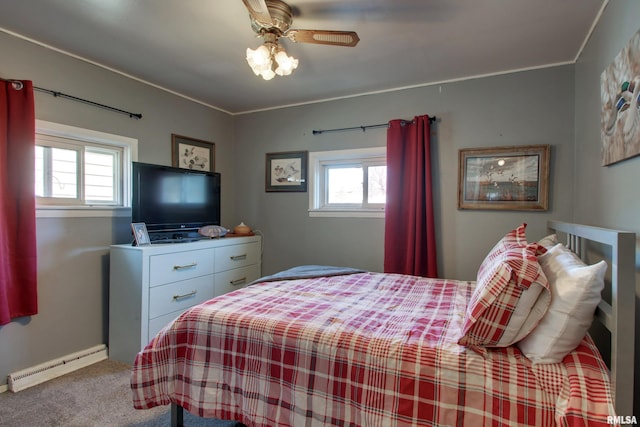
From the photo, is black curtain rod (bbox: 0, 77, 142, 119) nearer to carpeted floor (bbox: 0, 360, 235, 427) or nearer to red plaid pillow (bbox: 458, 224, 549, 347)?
carpeted floor (bbox: 0, 360, 235, 427)

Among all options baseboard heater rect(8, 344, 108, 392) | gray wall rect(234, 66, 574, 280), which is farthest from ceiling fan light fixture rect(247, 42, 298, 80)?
baseboard heater rect(8, 344, 108, 392)

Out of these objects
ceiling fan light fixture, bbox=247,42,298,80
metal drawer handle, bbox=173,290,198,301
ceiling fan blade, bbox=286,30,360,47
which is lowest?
metal drawer handle, bbox=173,290,198,301

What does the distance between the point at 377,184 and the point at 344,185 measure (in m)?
0.38

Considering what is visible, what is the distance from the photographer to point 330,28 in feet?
6.86

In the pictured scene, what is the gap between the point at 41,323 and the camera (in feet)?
7.77

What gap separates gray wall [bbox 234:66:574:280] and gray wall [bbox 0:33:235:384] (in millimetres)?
1297

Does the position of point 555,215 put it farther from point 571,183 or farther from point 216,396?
point 216,396

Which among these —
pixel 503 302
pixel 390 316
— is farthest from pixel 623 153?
pixel 390 316

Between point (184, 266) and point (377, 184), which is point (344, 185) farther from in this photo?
point (184, 266)

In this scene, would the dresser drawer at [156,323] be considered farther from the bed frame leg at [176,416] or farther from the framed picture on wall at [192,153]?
the framed picture on wall at [192,153]

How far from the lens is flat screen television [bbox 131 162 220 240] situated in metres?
2.76

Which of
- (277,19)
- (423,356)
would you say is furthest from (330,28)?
(423,356)

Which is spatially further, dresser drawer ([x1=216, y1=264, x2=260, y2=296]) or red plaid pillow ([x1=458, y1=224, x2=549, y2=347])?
dresser drawer ([x1=216, y1=264, x2=260, y2=296])

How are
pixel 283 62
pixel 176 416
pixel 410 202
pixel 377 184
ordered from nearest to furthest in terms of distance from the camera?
pixel 176 416, pixel 283 62, pixel 410 202, pixel 377 184
